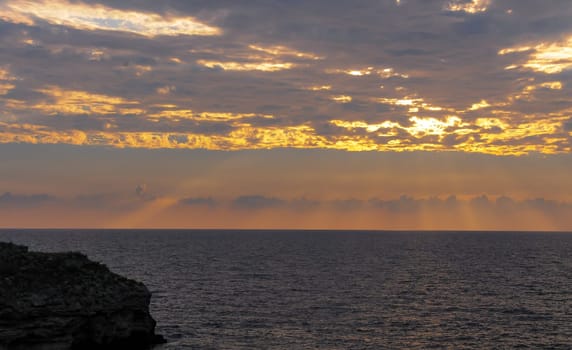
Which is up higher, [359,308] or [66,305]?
[66,305]

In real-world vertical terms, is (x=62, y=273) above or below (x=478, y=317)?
above

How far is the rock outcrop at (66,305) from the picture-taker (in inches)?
1884

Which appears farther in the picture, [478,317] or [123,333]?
[478,317]

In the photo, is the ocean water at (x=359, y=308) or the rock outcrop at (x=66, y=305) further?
the ocean water at (x=359, y=308)

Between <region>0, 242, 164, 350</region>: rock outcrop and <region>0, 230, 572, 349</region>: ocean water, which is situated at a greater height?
<region>0, 242, 164, 350</region>: rock outcrop

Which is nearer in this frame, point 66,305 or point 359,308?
point 66,305

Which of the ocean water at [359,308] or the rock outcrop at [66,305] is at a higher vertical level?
the rock outcrop at [66,305]

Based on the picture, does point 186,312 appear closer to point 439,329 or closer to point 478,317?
point 439,329

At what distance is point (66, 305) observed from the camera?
164 ft

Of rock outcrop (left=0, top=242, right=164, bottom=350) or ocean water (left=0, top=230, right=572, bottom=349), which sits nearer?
rock outcrop (left=0, top=242, right=164, bottom=350)

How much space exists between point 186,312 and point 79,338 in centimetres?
2393

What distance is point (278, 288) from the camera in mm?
99875

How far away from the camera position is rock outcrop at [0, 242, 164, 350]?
47.8 meters

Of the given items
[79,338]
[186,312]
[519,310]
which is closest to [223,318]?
[186,312]
